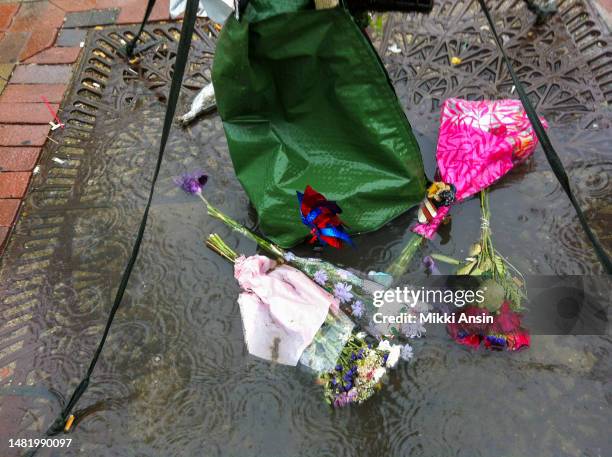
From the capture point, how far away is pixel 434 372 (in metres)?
2.02

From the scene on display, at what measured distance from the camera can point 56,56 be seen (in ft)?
10.4

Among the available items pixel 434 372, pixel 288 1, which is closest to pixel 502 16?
pixel 288 1

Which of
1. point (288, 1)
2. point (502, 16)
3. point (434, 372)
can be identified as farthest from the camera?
point (502, 16)

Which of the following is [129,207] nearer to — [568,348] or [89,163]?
[89,163]

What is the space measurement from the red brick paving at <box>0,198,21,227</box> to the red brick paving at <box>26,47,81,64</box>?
102 centimetres

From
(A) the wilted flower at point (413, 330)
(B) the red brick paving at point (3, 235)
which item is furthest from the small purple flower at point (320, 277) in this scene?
(B) the red brick paving at point (3, 235)

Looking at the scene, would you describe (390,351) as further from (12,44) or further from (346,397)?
(12,44)

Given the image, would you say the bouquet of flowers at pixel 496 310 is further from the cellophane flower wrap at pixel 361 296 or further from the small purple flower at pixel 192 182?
the small purple flower at pixel 192 182

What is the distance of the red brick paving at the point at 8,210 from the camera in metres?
2.53

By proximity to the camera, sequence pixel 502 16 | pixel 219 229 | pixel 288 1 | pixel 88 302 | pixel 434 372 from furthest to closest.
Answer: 1. pixel 502 16
2. pixel 219 229
3. pixel 88 302
4. pixel 434 372
5. pixel 288 1

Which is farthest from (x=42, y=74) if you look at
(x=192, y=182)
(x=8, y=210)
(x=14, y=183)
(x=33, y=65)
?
(x=192, y=182)

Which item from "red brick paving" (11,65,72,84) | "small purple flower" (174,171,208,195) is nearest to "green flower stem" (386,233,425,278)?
"small purple flower" (174,171,208,195)

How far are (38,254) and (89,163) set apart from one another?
22.0 inches

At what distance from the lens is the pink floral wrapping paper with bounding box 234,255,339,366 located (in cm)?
201
